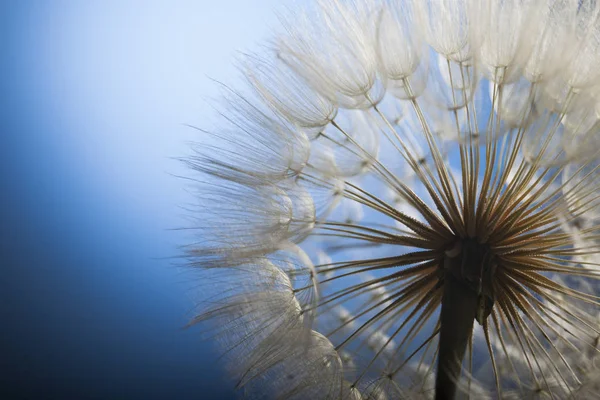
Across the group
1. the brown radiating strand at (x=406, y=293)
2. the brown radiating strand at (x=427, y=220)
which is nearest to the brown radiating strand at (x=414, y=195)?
the brown radiating strand at (x=427, y=220)

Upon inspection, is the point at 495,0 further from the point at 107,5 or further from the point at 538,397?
the point at 107,5

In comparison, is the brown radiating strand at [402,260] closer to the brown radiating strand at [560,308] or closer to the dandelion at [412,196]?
the dandelion at [412,196]

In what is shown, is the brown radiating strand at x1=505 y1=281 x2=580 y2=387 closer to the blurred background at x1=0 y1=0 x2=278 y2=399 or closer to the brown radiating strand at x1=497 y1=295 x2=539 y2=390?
the brown radiating strand at x1=497 y1=295 x2=539 y2=390

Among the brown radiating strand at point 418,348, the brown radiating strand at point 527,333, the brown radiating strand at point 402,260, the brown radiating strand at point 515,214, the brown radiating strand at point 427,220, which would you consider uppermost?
the brown radiating strand at point 515,214

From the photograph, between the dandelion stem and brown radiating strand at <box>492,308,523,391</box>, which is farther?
brown radiating strand at <box>492,308,523,391</box>

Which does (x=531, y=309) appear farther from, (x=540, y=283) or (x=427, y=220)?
(x=427, y=220)

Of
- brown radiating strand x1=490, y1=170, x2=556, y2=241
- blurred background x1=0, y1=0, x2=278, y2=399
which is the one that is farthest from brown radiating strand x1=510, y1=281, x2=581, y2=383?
blurred background x1=0, y1=0, x2=278, y2=399

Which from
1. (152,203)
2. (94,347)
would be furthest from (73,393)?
(152,203)
